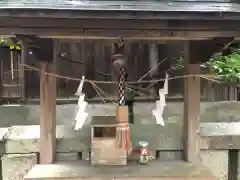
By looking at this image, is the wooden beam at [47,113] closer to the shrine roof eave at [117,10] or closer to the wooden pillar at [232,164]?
the shrine roof eave at [117,10]

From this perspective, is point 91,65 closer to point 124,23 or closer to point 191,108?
point 191,108

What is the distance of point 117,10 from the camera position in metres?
A: 2.24

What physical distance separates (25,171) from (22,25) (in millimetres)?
1566

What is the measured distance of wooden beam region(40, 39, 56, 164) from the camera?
303 cm

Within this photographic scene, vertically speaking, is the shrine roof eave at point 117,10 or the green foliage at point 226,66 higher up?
the shrine roof eave at point 117,10

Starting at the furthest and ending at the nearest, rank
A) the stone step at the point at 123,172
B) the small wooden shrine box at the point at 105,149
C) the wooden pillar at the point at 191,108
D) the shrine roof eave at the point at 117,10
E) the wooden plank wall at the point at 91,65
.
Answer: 1. the wooden plank wall at the point at 91,65
2. the wooden pillar at the point at 191,108
3. the small wooden shrine box at the point at 105,149
4. the stone step at the point at 123,172
5. the shrine roof eave at the point at 117,10

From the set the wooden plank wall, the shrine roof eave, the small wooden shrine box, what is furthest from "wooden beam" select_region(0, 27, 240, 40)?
the wooden plank wall

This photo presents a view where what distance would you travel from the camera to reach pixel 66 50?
416cm

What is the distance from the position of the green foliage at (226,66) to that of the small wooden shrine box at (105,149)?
39.4 inches

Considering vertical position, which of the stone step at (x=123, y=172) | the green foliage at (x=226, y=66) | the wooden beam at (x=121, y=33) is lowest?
the stone step at (x=123, y=172)

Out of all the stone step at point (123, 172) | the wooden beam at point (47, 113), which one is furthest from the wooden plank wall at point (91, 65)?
the stone step at point (123, 172)

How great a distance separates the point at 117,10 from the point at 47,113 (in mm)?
1252

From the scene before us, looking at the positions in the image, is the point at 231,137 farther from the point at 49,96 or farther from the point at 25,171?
the point at 25,171

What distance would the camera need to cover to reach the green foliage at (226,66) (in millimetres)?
2930
